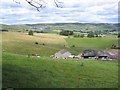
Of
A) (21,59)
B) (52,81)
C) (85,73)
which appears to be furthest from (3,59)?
(85,73)

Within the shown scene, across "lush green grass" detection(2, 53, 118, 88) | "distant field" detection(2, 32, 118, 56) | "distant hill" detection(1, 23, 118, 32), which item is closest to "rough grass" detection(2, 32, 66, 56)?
"distant field" detection(2, 32, 118, 56)

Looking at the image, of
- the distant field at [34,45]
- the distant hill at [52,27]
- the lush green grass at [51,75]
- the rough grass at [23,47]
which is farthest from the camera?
the distant hill at [52,27]

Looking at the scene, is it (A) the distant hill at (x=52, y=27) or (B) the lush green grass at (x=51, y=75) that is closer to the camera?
(B) the lush green grass at (x=51, y=75)

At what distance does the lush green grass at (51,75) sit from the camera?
41.5 feet

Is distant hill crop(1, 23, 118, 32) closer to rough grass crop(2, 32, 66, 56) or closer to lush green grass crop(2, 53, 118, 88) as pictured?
rough grass crop(2, 32, 66, 56)

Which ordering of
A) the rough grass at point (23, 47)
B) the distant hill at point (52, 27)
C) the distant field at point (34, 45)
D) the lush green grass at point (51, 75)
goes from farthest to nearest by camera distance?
the distant hill at point (52, 27) → the distant field at point (34, 45) → the rough grass at point (23, 47) → the lush green grass at point (51, 75)

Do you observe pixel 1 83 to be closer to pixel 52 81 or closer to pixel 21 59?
pixel 52 81

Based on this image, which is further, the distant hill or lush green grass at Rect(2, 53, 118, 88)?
the distant hill

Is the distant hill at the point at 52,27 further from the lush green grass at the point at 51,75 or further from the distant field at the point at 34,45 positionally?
the lush green grass at the point at 51,75

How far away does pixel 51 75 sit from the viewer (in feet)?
45.4

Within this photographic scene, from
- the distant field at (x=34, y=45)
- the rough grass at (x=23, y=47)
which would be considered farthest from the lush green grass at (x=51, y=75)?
the rough grass at (x=23, y=47)

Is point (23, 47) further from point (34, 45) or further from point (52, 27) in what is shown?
point (52, 27)

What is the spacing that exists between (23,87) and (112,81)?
187 inches

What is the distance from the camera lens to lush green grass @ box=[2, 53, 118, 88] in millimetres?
12641
